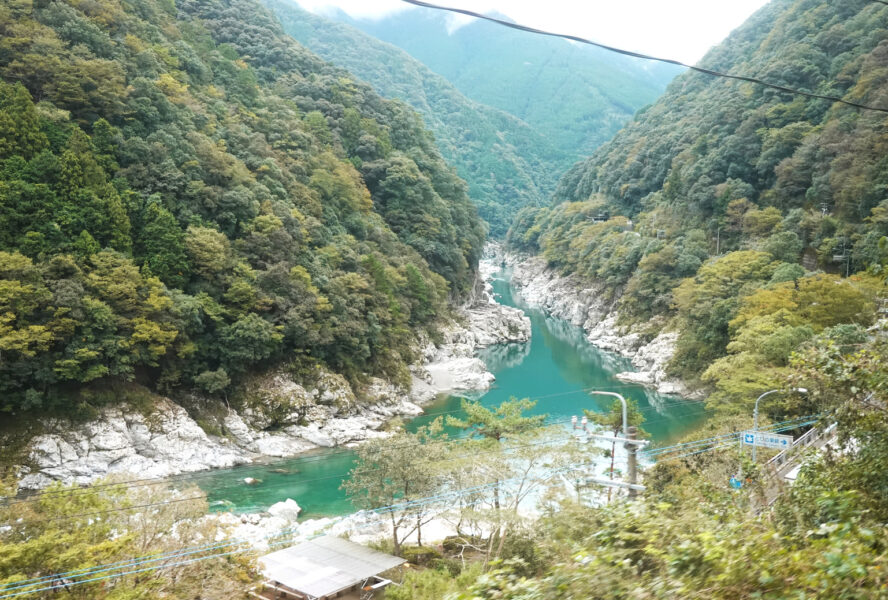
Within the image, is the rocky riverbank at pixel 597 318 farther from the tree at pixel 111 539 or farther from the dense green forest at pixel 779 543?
the dense green forest at pixel 779 543

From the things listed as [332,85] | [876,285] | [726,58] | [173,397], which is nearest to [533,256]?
[726,58]

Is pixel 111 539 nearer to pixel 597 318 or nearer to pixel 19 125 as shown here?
pixel 19 125

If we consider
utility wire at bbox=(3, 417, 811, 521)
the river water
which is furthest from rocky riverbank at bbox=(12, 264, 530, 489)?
utility wire at bbox=(3, 417, 811, 521)

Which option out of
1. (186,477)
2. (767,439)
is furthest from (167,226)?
(767,439)

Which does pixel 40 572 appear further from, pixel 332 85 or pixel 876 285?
pixel 332 85

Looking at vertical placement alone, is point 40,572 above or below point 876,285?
below

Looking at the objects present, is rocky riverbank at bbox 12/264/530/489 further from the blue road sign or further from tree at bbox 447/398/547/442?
the blue road sign
